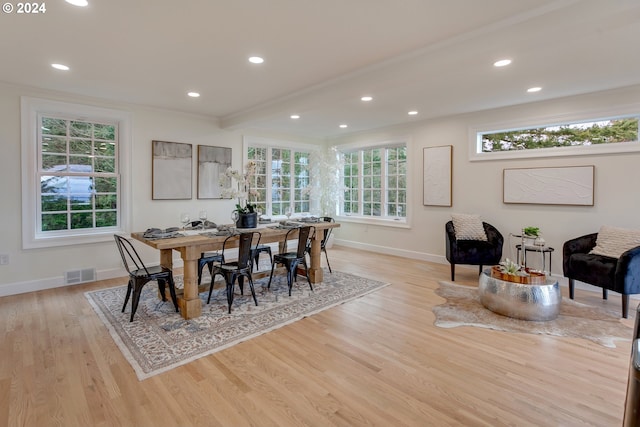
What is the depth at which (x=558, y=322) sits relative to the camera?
128 inches

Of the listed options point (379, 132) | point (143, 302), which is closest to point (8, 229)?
point (143, 302)

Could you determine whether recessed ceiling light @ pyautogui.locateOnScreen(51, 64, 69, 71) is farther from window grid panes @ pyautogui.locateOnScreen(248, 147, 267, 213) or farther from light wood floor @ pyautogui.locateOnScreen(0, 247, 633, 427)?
window grid panes @ pyautogui.locateOnScreen(248, 147, 267, 213)

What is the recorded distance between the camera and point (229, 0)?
2.23 meters

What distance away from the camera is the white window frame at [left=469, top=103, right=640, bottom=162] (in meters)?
4.05

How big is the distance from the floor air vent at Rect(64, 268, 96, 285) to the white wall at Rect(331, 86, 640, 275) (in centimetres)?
487

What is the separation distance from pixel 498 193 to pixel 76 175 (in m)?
6.27

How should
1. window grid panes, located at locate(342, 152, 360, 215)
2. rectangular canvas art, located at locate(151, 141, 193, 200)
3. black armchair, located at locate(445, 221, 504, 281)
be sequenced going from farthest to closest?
window grid panes, located at locate(342, 152, 360, 215) < rectangular canvas art, located at locate(151, 141, 193, 200) < black armchair, located at locate(445, 221, 504, 281)

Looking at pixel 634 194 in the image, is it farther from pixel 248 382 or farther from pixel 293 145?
pixel 293 145

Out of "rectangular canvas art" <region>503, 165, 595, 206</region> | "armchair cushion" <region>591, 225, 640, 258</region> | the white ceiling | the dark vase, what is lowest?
"armchair cushion" <region>591, 225, 640, 258</region>

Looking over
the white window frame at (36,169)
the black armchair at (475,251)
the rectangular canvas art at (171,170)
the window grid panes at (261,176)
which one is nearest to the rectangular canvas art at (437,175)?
the black armchair at (475,251)

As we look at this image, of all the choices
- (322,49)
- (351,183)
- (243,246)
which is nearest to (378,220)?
(351,183)

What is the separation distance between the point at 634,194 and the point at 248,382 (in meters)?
4.94

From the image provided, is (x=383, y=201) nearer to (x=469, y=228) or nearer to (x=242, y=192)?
(x=469, y=228)

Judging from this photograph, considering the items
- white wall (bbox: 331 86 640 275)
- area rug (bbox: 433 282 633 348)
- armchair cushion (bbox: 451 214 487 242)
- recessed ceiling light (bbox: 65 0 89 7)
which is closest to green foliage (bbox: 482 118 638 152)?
white wall (bbox: 331 86 640 275)
